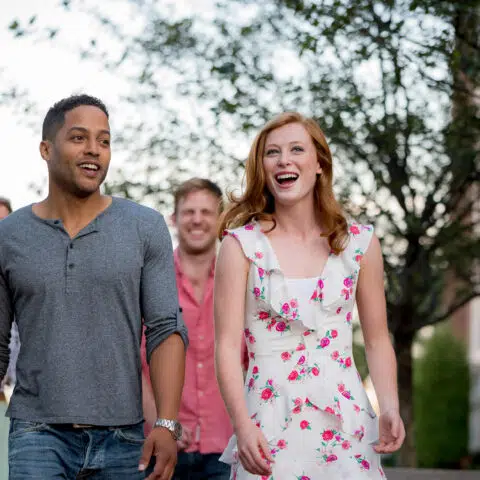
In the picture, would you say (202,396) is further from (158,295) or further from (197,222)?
(158,295)

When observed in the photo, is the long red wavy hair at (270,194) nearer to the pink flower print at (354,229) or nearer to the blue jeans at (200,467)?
the pink flower print at (354,229)

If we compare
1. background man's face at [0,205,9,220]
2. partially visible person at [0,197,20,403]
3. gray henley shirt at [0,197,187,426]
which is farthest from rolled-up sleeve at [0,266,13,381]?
background man's face at [0,205,9,220]

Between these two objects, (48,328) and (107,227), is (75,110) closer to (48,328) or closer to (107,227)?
(107,227)

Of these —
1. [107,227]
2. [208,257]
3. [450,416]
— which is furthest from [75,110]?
[450,416]

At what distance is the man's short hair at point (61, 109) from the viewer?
159 inches

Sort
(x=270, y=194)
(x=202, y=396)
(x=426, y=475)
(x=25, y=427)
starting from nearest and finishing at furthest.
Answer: (x=25, y=427), (x=270, y=194), (x=202, y=396), (x=426, y=475)

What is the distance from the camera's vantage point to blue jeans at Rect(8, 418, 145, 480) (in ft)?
12.1

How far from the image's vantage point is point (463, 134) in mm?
8273

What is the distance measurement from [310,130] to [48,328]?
1.32 m

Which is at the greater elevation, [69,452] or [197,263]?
[197,263]

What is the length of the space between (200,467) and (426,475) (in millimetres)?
4245

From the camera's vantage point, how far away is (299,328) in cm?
409

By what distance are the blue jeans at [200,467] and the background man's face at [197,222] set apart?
110cm

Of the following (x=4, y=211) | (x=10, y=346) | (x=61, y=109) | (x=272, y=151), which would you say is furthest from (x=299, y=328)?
(x=4, y=211)
